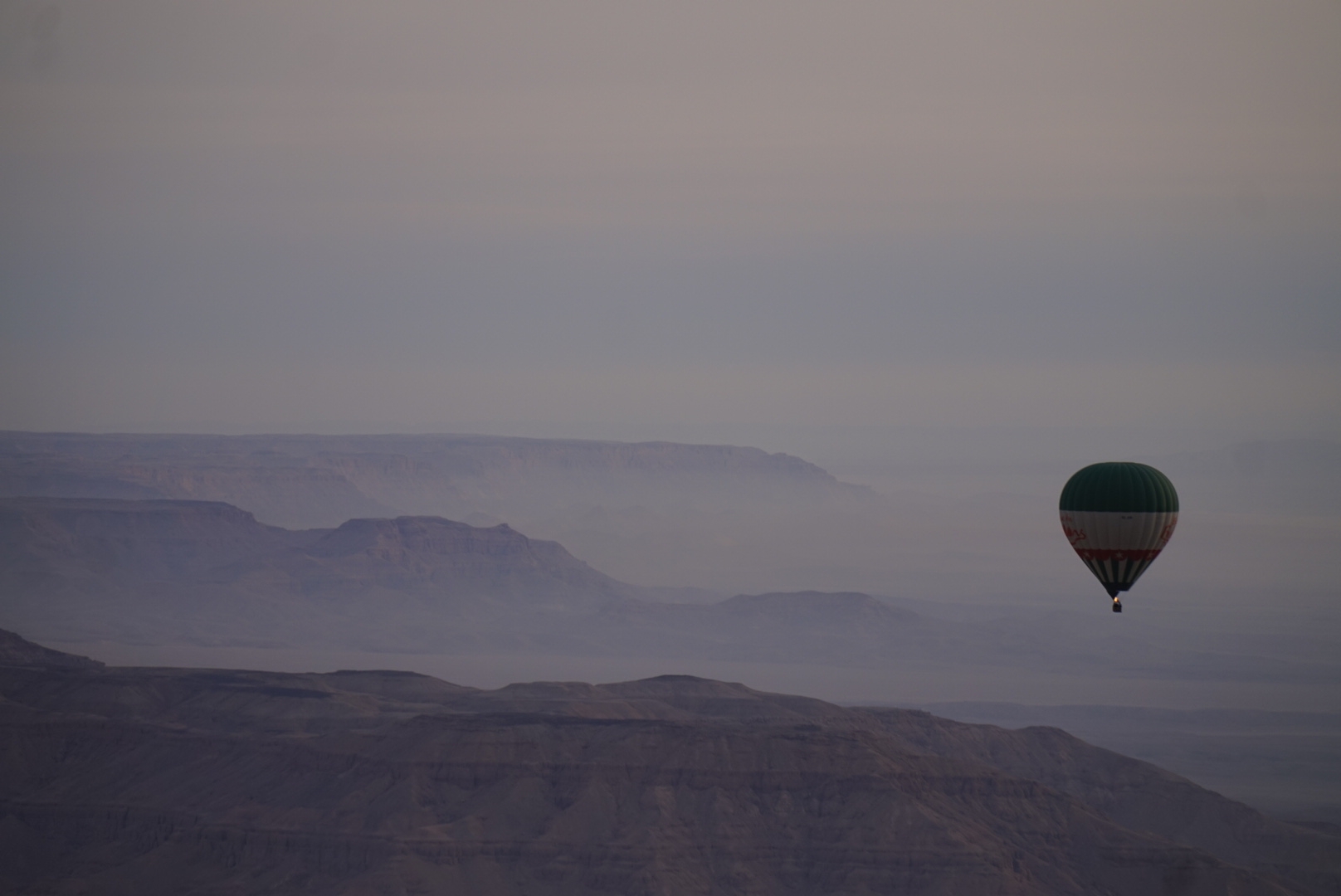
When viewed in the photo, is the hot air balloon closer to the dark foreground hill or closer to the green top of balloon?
the green top of balloon

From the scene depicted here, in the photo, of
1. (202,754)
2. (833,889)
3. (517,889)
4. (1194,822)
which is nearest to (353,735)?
(202,754)

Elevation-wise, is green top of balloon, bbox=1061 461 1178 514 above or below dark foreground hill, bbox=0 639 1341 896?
above

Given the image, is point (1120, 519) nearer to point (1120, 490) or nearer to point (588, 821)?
point (1120, 490)

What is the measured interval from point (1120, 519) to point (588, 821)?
78.2 metres

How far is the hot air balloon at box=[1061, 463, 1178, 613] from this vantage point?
103062 millimetres

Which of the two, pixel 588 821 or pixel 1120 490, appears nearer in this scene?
pixel 1120 490

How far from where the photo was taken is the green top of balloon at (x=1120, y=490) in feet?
339

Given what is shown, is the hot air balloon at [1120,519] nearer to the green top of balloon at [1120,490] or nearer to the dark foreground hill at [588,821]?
the green top of balloon at [1120,490]

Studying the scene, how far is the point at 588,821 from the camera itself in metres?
170

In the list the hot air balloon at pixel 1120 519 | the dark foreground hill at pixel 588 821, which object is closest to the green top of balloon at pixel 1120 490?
the hot air balloon at pixel 1120 519

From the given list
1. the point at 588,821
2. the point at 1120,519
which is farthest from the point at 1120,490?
the point at 588,821

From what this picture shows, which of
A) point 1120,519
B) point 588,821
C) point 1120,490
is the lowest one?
point 588,821

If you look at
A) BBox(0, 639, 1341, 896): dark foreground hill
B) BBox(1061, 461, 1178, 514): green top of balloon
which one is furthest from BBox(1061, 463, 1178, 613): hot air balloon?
BBox(0, 639, 1341, 896): dark foreground hill

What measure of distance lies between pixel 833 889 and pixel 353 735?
167 ft
